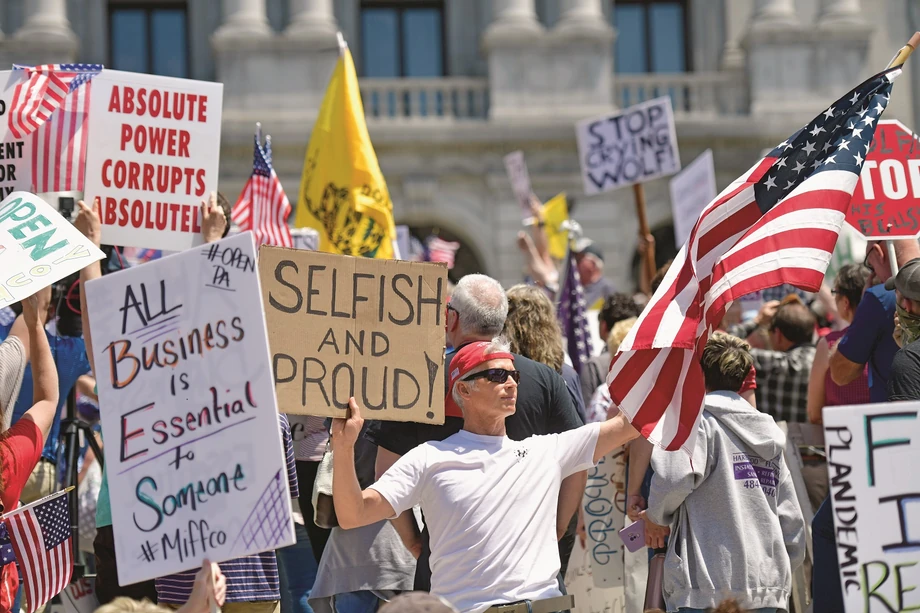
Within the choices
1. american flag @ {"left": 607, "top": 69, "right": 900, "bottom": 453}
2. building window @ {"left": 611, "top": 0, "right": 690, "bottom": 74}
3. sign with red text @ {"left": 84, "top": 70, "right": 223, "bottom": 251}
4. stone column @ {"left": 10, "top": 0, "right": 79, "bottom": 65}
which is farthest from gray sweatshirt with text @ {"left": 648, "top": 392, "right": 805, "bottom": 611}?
building window @ {"left": 611, "top": 0, "right": 690, "bottom": 74}

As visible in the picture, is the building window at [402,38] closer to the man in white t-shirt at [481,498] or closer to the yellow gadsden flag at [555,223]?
the yellow gadsden flag at [555,223]

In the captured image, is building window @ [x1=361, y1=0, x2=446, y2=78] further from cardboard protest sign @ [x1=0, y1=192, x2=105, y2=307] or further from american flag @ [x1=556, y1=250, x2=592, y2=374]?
cardboard protest sign @ [x1=0, y1=192, x2=105, y2=307]

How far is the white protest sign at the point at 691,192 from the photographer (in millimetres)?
12117

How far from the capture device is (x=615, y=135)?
38.7ft

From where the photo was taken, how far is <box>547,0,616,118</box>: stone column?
20312 millimetres

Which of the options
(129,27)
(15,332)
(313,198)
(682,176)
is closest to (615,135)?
(682,176)

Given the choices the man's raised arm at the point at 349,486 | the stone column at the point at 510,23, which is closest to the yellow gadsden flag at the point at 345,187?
the man's raised arm at the point at 349,486

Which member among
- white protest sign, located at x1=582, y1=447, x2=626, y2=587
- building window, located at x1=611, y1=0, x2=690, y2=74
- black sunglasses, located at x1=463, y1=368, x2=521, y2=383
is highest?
building window, located at x1=611, y1=0, x2=690, y2=74

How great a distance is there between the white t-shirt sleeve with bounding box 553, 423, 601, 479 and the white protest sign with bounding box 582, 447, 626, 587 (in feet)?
5.24

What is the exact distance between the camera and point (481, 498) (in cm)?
444

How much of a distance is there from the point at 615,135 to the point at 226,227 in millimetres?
6214

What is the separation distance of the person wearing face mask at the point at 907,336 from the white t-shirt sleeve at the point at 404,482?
1542mm

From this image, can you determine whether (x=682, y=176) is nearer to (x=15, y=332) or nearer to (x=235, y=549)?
(x=15, y=332)

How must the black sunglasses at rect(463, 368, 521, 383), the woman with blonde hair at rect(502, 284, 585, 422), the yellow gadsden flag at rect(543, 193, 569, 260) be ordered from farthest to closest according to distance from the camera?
the yellow gadsden flag at rect(543, 193, 569, 260) → the woman with blonde hair at rect(502, 284, 585, 422) → the black sunglasses at rect(463, 368, 521, 383)
